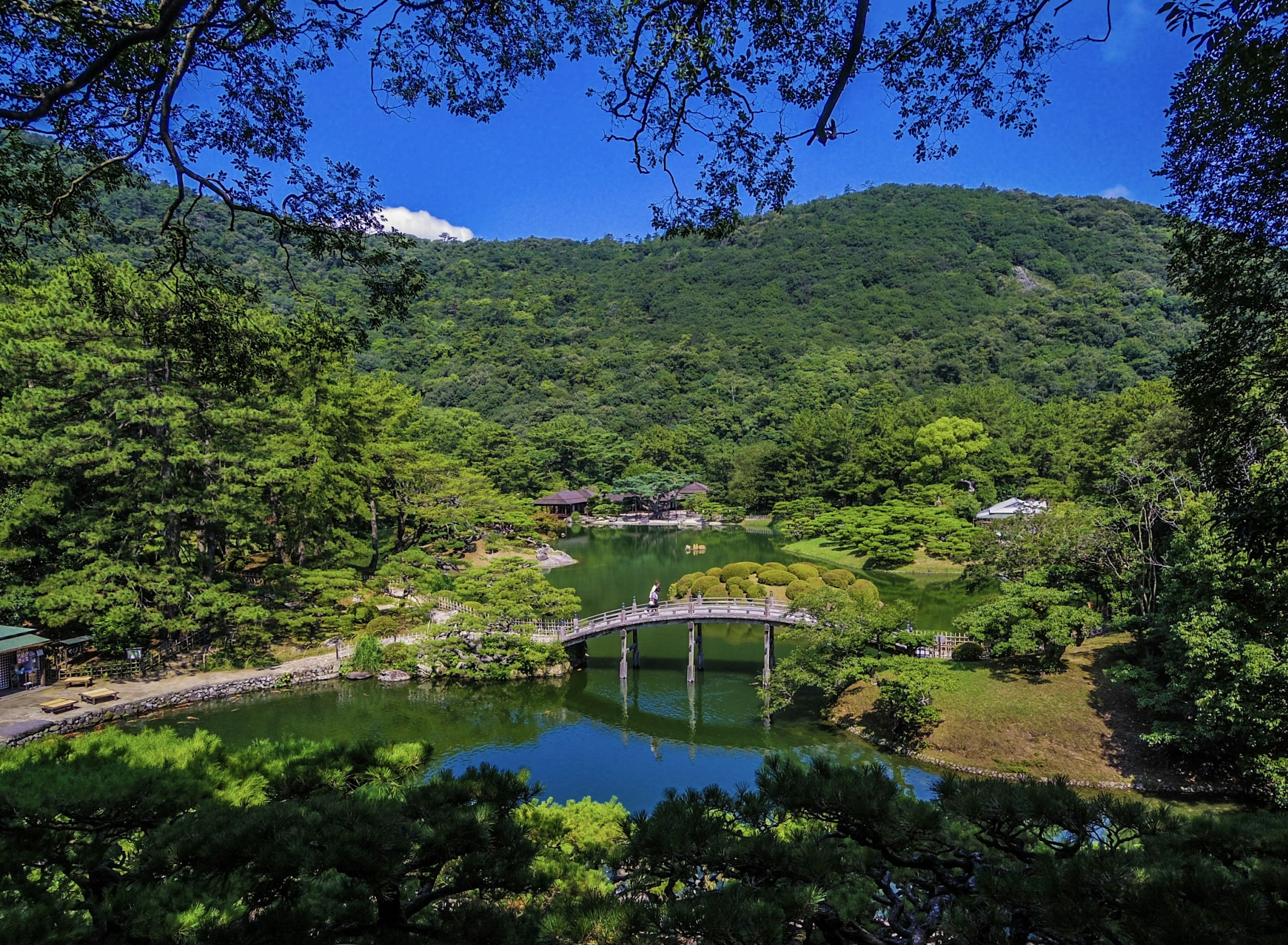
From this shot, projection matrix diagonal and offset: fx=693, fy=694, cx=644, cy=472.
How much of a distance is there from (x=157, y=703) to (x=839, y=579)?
1718 cm

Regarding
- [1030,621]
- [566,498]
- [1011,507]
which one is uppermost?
[1011,507]

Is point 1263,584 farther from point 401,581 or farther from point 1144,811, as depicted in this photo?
point 401,581

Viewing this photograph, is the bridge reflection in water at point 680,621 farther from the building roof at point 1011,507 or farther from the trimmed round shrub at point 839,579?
the building roof at point 1011,507

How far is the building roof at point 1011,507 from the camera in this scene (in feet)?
79.0

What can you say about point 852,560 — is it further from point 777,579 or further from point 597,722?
point 597,722

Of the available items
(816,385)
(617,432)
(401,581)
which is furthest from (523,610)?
(816,385)

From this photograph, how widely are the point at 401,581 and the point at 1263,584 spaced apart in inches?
676

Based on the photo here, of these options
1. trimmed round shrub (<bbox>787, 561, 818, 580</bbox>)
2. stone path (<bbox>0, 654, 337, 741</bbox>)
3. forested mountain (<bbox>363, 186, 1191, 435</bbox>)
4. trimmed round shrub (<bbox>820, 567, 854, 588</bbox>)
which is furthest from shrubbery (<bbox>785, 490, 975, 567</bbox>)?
stone path (<bbox>0, 654, 337, 741</bbox>)

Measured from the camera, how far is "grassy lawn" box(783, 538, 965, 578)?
26141mm

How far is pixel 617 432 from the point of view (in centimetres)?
5344

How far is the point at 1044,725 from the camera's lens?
37.5 ft

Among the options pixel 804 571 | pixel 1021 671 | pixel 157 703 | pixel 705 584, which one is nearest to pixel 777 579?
pixel 804 571

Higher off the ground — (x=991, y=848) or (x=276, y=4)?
(x=276, y=4)

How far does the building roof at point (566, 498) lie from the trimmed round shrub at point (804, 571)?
829 inches
